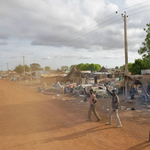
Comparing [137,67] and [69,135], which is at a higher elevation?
[137,67]

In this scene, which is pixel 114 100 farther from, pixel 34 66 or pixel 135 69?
pixel 34 66

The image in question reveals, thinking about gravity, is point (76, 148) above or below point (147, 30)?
below

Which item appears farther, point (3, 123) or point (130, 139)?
point (3, 123)

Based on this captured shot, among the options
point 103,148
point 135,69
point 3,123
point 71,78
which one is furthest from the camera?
point 135,69

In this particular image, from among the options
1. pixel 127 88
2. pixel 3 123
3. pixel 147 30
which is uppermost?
pixel 147 30

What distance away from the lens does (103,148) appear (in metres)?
4.45

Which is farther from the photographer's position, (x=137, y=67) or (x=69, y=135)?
(x=137, y=67)

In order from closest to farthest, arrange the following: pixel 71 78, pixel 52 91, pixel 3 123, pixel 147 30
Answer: pixel 3 123 → pixel 147 30 → pixel 52 91 → pixel 71 78

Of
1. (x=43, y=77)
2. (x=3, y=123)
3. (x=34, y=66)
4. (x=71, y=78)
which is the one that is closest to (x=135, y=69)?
(x=71, y=78)

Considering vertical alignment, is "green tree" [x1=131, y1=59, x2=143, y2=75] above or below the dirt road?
above

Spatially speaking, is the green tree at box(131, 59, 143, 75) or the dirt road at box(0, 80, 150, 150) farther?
the green tree at box(131, 59, 143, 75)

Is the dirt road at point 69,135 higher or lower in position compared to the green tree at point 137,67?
lower

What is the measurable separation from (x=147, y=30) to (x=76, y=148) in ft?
35.6

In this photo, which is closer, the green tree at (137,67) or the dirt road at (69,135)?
the dirt road at (69,135)
